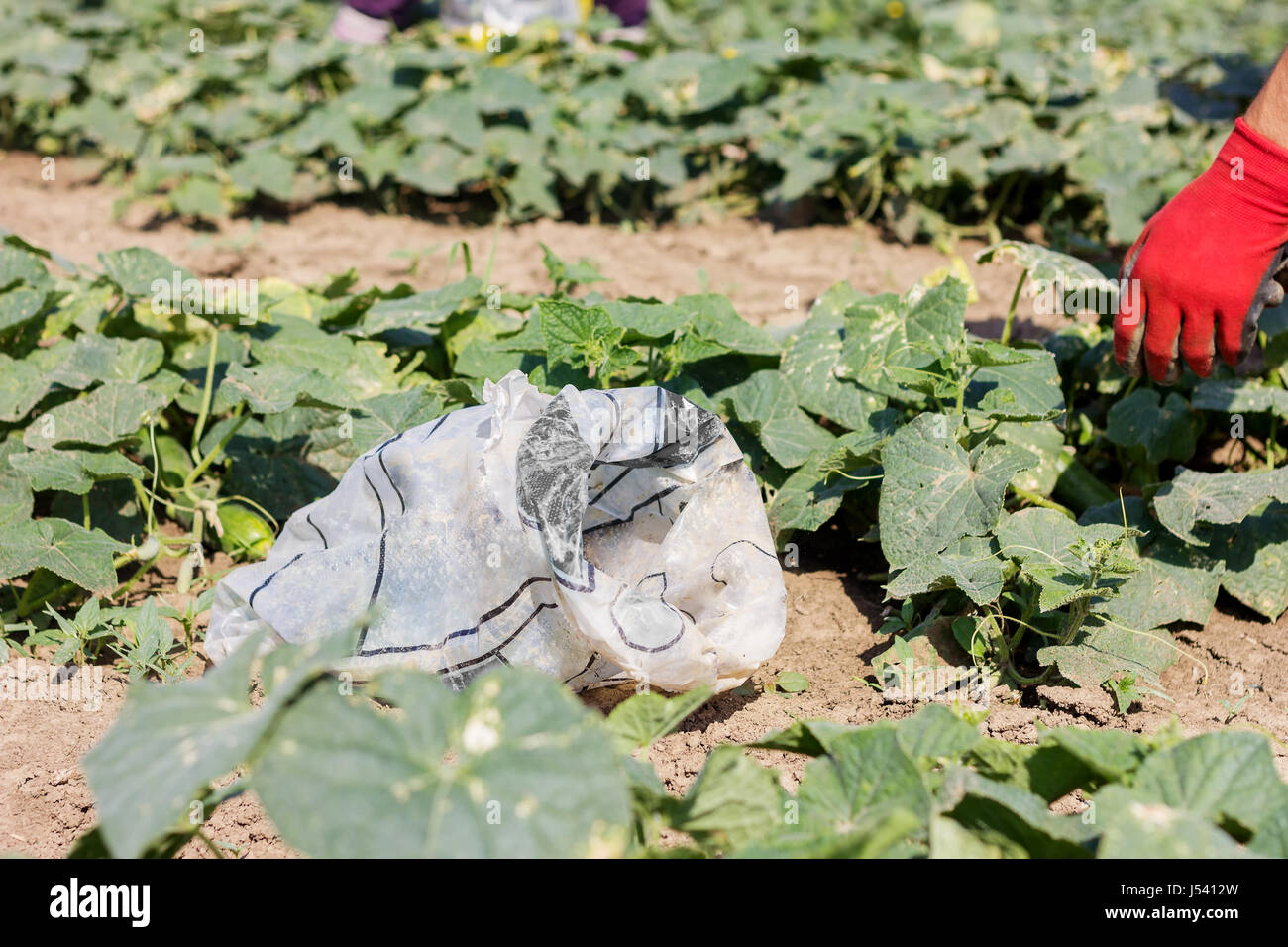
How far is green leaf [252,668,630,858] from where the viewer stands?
98cm

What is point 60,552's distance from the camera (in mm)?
2209

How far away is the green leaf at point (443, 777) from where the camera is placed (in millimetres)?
978

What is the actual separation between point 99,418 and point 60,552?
32 centimetres

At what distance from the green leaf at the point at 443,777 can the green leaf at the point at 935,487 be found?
1227 millimetres

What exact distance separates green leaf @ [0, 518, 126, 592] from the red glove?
209 centimetres

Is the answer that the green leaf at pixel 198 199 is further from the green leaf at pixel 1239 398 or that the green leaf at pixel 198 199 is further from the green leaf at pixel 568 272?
the green leaf at pixel 1239 398

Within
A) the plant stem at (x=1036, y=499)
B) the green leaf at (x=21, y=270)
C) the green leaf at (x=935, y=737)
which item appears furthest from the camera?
the green leaf at (x=21, y=270)

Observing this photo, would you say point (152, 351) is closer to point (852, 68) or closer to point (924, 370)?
point (924, 370)

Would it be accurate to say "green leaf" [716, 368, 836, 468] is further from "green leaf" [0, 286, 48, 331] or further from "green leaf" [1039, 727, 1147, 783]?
"green leaf" [0, 286, 48, 331]

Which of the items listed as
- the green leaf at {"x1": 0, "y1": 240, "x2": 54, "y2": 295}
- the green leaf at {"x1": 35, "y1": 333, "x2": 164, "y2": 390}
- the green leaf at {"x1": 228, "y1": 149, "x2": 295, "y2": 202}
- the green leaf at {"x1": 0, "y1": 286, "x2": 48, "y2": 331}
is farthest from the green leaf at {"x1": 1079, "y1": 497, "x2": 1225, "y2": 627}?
the green leaf at {"x1": 228, "y1": 149, "x2": 295, "y2": 202}

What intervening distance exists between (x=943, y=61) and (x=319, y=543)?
5.00 m

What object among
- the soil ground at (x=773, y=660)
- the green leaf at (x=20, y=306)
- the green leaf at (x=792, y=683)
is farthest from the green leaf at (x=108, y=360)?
the green leaf at (x=792, y=683)
